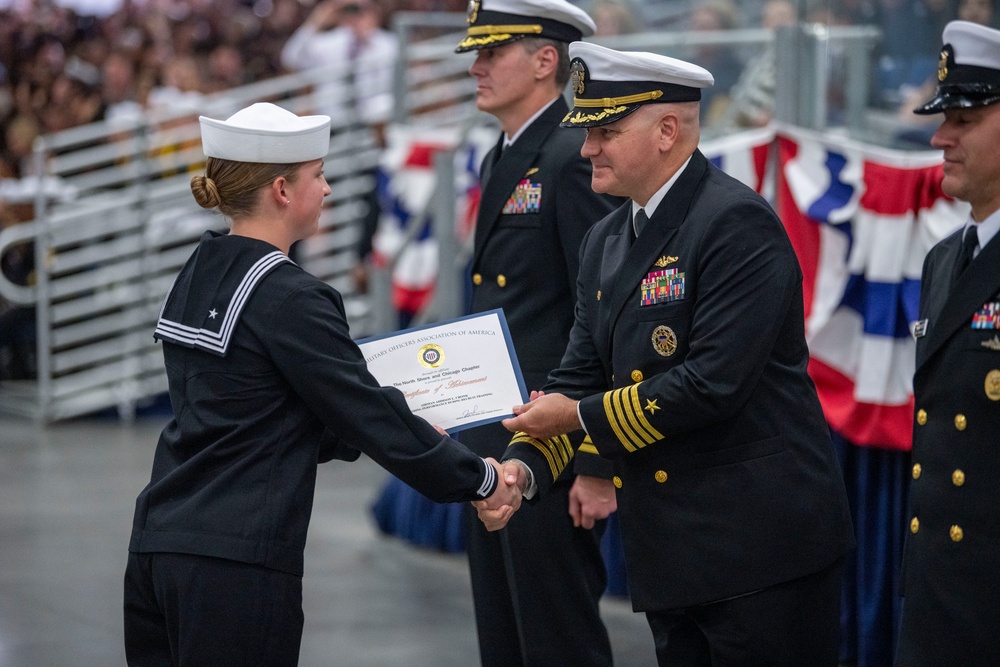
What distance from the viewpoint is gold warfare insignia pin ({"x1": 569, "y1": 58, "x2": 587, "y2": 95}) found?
260cm

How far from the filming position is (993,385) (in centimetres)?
221

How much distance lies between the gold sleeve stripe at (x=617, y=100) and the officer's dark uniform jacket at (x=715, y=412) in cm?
15

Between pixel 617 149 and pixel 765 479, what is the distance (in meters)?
0.68

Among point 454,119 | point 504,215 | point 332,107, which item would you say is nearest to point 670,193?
point 504,215

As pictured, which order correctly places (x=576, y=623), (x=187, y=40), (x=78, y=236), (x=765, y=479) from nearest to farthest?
1. (x=765, y=479)
2. (x=576, y=623)
3. (x=78, y=236)
4. (x=187, y=40)

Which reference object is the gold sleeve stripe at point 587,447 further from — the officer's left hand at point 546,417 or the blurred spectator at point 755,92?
the blurred spectator at point 755,92

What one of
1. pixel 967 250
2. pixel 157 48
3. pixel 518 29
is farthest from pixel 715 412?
pixel 157 48

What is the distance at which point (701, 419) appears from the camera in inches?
93.9

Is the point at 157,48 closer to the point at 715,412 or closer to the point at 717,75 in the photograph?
the point at 717,75

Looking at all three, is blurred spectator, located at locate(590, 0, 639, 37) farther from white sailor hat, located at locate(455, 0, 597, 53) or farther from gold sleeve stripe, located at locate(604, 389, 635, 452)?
gold sleeve stripe, located at locate(604, 389, 635, 452)

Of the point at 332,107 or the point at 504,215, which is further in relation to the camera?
the point at 332,107

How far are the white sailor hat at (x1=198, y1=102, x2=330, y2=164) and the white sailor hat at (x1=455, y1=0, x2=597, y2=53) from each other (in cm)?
99

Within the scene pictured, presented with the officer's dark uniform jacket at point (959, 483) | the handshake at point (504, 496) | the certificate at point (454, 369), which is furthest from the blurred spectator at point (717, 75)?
the officer's dark uniform jacket at point (959, 483)

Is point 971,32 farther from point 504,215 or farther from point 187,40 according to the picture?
point 187,40
